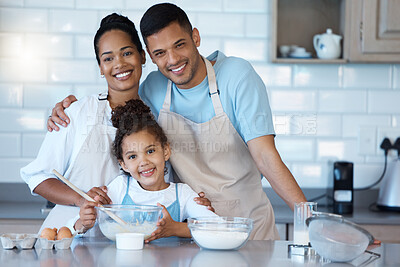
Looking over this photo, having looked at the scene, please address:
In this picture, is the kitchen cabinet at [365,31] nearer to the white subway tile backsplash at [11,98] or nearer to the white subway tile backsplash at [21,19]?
the white subway tile backsplash at [21,19]

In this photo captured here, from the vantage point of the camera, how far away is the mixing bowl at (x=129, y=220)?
62.0 inches

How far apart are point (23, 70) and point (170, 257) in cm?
207

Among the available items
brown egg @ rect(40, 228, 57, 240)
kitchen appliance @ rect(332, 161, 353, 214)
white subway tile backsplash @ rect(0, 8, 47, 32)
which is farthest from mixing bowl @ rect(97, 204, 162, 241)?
white subway tile backsplash @ rect(0, 8, 47, 32)

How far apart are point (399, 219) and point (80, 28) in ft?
6.49

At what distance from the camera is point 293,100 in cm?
317

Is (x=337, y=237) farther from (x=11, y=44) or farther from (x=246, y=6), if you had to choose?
(x=11, y=44)

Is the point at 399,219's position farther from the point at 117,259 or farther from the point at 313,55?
the point at 117,259

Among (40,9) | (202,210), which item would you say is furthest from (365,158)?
(40,9)

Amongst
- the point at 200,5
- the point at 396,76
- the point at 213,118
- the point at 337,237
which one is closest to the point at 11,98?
the point at 200,5

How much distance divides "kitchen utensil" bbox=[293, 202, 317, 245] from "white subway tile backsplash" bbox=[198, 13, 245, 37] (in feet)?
5.99

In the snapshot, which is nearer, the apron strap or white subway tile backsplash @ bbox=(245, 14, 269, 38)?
the apron strap

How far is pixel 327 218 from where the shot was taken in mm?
1335

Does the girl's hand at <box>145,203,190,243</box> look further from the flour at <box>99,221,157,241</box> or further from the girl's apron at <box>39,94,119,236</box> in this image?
A: the girl's apron at <box>39,94,119,236</box>

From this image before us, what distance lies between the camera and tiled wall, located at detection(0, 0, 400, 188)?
314 cm
